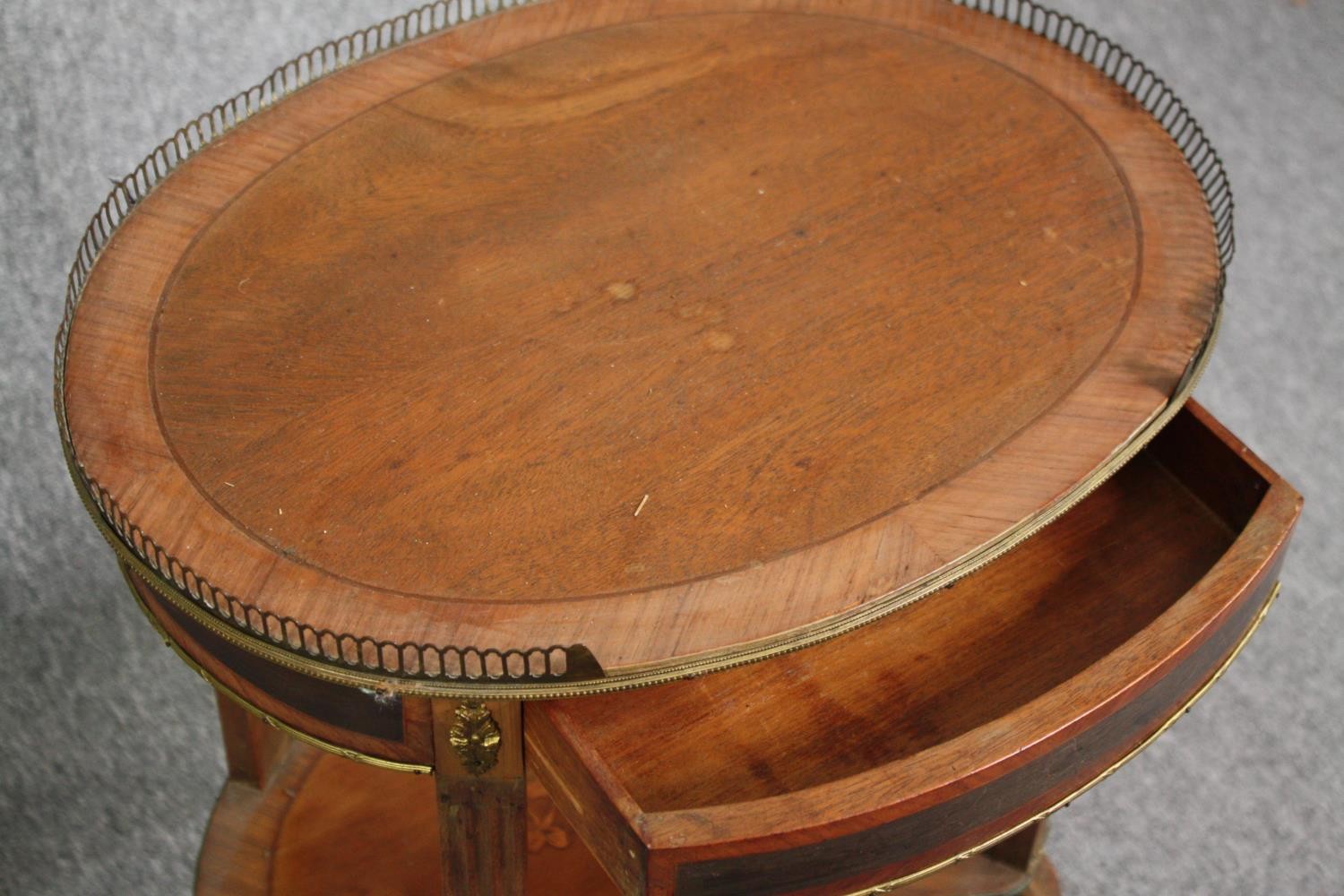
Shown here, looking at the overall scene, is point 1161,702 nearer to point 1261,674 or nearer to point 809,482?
point 809,482

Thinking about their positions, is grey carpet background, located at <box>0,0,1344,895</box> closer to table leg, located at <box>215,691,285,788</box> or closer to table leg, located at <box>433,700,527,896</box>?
table leg, located at <box>215,691,285,788</box>

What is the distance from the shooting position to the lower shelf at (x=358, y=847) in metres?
1.72

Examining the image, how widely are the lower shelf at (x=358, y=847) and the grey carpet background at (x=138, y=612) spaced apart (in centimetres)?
9

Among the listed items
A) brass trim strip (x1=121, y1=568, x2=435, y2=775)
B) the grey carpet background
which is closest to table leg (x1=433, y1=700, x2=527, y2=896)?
brass trim strip (x1=121, y1=568, x2=435, y2=775)

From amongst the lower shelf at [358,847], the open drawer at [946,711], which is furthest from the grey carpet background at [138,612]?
the open drawer at [946,711]

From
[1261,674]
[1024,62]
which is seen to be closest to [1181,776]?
[1261,674]

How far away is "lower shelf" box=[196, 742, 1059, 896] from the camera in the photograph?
5.66 ft

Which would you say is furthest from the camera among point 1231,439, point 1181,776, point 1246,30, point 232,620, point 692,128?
point 1246,30

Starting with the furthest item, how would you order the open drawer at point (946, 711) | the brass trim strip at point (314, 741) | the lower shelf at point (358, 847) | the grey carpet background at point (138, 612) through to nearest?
the grey carpet background at point (138, 612) → the lower shelf at point (358, 847) → the brass trim strip at point (314, 741) → the open drawer at point (946, 711)

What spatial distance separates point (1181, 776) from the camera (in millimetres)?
1918

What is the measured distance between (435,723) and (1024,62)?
0.83 metres

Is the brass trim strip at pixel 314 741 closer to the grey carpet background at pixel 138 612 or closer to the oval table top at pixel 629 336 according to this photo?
the oval table top at pixel 629 336

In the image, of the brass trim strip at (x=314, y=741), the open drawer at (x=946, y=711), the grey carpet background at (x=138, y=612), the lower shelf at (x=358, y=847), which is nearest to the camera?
the open drawer at (x=946, y=711)

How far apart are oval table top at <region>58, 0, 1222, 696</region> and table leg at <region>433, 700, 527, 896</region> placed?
73 millimetres
